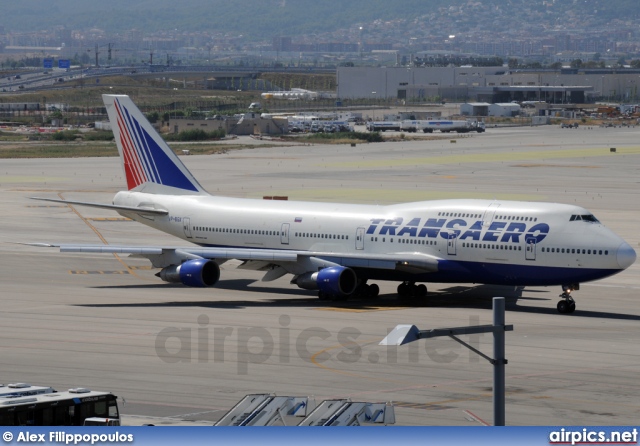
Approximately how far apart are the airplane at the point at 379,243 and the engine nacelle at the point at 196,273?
4 cm

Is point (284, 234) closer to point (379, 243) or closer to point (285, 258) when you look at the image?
point (285, 258)

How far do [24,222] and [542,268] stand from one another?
45.6 metres

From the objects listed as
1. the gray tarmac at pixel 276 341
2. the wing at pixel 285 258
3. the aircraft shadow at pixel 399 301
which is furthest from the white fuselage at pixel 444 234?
the gray tarmac at pixel 276 341

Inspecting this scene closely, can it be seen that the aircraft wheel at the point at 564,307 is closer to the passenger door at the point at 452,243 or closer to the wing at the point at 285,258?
the passenger door at the point at 452,243

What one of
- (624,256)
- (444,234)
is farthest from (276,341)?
(624,256)

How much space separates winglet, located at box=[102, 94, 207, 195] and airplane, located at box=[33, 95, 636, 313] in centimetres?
25

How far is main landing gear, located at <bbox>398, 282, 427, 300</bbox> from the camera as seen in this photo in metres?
57.7

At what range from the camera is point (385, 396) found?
37219 mm

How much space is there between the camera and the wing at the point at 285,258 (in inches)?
2162

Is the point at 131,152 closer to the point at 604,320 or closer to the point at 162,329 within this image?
the point at 162,329

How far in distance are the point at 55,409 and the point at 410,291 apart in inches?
1309

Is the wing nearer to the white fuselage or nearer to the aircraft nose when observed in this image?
the white fuselage

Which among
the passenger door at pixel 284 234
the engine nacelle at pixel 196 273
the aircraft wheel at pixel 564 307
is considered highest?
the passenger door at pixel 284 234

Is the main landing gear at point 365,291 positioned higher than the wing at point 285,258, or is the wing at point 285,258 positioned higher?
the wing at point 285,258
